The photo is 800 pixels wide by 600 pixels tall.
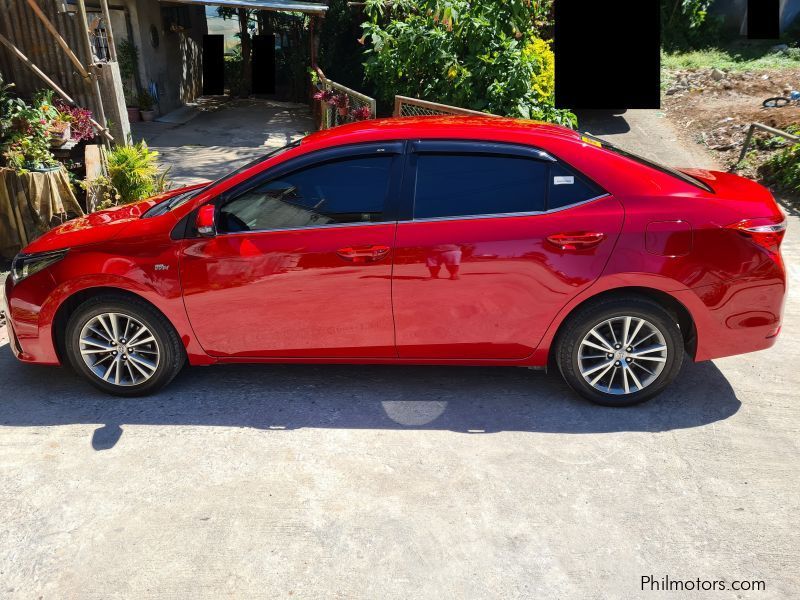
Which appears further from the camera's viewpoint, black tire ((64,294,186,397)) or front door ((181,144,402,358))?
black tire ((64,294,186,397))

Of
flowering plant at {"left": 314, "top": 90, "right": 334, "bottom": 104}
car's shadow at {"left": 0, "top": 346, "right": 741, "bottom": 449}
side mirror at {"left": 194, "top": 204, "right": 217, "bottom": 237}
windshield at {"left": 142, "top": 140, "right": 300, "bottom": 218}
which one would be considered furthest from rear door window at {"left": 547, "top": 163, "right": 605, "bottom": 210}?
flowering plant at {"left": 314, "top": 90, "right": 334, "bottom": 104}

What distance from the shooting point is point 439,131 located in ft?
14.2

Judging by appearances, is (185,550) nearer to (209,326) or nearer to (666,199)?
(209,326)

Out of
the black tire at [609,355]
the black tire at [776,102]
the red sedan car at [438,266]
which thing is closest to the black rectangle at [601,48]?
the black tire at [776,102]

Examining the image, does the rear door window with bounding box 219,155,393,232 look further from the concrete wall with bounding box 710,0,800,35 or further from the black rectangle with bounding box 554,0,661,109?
the concrete wall with bounding box 710,0,800,35

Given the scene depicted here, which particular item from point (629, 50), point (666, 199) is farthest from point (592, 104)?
point (666, 199)

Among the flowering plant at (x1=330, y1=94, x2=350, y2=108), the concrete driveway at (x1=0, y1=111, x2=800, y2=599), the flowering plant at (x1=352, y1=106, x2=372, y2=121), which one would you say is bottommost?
the concrete driveway at (x1=0, y1=111, x2=800, y2=599)

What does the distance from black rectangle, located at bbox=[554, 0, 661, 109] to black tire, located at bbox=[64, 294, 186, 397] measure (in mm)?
9787

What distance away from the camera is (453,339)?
4.31 m

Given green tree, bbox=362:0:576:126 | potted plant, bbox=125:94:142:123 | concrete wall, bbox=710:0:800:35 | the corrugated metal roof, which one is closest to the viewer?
green tree, bbox=362:0:576:126

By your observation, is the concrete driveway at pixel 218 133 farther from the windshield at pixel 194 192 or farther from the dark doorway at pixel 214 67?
the windshield at pixel 194 192

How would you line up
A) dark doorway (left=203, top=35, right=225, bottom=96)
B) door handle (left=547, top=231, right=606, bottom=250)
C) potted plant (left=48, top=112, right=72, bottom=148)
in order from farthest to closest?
dark doorway (left=203, top=35, right=225, bottom=96) → potted plant (left=48, top=112, right=72, bottom=148) → door handle (left=547, top=231, right=606, bottom=250)

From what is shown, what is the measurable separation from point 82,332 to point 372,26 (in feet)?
24.9

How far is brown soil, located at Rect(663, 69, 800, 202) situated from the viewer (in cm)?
1150
